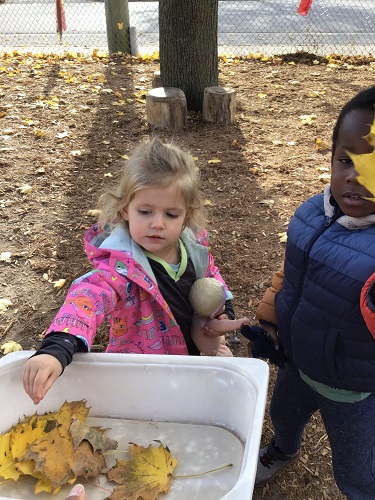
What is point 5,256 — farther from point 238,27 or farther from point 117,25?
point 238,27

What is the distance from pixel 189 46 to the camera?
503cm

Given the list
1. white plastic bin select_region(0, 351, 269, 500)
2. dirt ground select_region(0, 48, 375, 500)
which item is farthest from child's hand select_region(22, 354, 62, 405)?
dirt ground select_region(0, 48, 375, 500)

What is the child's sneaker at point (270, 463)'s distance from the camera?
80.9 inches

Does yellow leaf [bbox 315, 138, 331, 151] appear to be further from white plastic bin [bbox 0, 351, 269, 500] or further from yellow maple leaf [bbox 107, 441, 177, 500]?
yellow maple leaf [bbox 107, 441, 177, 500]

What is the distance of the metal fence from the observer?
911 cm

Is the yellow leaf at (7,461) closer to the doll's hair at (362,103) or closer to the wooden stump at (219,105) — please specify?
the doll's hair at (362,103)

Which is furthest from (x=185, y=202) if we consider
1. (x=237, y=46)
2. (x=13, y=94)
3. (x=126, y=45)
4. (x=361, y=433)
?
(x=237, y=46)

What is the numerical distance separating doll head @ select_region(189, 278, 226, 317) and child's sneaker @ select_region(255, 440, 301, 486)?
56 cm

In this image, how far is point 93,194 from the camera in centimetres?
403

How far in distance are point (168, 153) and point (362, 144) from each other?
75 cm

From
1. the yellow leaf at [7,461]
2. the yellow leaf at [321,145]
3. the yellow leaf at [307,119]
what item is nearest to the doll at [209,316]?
the yellow leaf at [7,461]

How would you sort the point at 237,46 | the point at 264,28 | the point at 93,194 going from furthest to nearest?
the point at 264,28
the point at 237,46
the point at 93,194

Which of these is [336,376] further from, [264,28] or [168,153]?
[264,28]

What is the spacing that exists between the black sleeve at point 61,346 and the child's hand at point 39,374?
0.08ft
